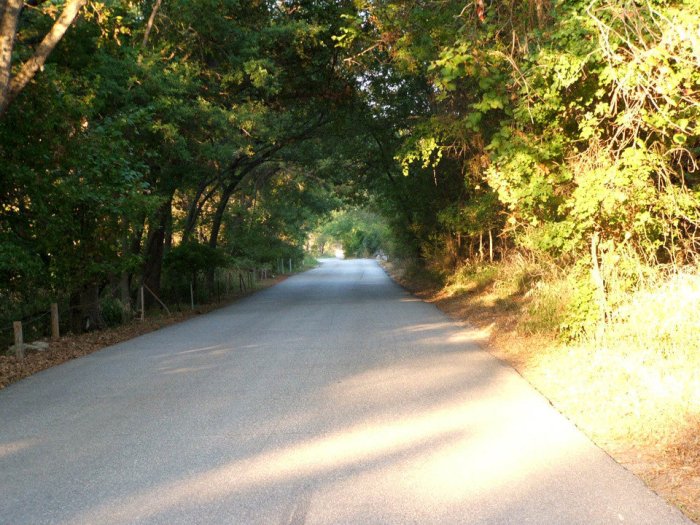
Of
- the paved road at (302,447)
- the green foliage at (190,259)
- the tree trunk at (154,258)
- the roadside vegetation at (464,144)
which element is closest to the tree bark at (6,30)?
the roadside vegetation at (464,144)

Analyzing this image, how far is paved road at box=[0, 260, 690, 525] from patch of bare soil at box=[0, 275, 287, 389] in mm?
479

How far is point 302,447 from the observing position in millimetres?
5555

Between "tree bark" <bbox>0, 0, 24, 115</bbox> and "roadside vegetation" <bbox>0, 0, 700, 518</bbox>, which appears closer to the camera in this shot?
"roadside vegetation" <bbox>0, 0, 700, 518</bbox>

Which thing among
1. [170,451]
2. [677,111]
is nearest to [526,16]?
[677,111]

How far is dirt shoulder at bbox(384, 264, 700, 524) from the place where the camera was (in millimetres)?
4784

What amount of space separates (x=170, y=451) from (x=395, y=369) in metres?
4.27

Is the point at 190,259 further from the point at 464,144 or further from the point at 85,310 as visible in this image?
the point at 464,144

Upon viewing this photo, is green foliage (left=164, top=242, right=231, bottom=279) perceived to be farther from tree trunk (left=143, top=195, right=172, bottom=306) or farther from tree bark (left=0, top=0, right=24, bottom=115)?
tree bark (left=0, top=0, right=24, bottom=115)

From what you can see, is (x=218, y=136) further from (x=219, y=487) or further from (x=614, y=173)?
(x=219, y=487)

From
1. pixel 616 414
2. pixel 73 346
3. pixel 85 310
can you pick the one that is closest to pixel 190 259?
pixel 85 310

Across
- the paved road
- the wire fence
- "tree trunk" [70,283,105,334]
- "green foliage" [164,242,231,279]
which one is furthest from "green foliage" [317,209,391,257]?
the paved road

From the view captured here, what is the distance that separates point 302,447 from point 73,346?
8.89 m

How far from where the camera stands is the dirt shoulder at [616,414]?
15.7 feet

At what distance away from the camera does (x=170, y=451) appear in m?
5.50
